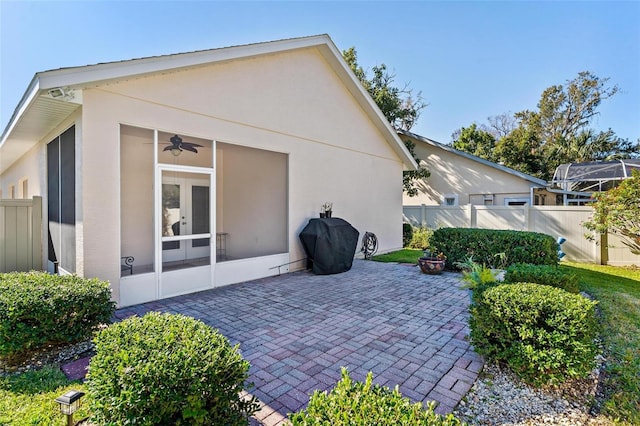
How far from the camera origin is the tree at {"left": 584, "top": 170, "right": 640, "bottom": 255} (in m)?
8.78

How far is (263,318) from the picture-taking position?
16.8 feet

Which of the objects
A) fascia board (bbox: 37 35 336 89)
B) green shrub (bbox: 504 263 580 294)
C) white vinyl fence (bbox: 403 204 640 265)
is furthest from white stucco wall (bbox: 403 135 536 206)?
fascia board (bbox: 37 35 336 89)

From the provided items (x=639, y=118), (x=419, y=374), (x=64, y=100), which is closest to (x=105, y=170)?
(x=64, y=100)

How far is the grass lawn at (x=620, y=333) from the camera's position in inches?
113

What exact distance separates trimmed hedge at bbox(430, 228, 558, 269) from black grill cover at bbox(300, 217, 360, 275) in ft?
9.10

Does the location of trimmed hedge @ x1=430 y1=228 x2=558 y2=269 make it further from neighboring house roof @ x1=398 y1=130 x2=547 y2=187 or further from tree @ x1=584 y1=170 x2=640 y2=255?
neighboring house roof @ x1=398 y1=130 x2=547 y2=187

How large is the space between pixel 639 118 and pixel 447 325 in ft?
95.0

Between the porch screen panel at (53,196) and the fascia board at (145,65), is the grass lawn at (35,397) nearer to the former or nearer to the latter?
the fascia board at (145,65)

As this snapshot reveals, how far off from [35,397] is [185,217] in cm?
574

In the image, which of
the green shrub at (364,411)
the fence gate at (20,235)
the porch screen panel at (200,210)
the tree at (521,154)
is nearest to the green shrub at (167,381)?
the green shrub at (364,411)

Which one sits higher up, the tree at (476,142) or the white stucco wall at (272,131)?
the tree at (476,142)

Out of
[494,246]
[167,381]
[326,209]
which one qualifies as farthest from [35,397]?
[494,246]

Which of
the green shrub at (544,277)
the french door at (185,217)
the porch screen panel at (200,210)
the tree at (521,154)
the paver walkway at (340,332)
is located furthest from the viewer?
the tree at (521,154)

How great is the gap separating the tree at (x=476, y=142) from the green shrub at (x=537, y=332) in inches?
873
